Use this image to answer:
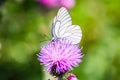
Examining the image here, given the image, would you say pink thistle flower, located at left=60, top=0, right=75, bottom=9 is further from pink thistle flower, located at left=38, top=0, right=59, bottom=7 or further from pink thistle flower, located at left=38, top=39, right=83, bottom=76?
pink thistle flower, located at left=38, top=39, right=83, bottom=76

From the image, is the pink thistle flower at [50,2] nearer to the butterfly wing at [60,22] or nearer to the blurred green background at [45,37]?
the blurred green background at [45,37]

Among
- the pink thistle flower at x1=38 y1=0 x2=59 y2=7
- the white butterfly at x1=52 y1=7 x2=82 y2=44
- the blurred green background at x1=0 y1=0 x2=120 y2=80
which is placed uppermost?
the pink thistle flower at x1=38 y1=0 x2=59 y2=7

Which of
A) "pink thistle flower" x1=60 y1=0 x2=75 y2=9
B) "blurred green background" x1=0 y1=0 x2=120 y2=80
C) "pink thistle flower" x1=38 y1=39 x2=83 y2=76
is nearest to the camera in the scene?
"pink thistle flower" x1=38 y1=39 x2=83 y2=76

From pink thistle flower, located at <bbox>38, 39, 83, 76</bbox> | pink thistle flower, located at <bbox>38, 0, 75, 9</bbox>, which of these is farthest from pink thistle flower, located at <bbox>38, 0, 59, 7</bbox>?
pink thistle flower, located at <bbox>38, 39, 83, 76</bbox>

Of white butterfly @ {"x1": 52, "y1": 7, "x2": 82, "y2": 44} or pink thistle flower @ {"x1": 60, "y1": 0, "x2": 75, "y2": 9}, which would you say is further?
pink thistle flower @ {"x1": 60, "y1": 0, "x2": 75, "y2": 9}

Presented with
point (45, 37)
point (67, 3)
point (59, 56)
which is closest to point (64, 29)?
point (59, 56)

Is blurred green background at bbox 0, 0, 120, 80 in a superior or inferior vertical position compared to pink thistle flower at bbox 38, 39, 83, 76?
superior

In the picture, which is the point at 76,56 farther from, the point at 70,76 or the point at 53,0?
the point at 53,0
